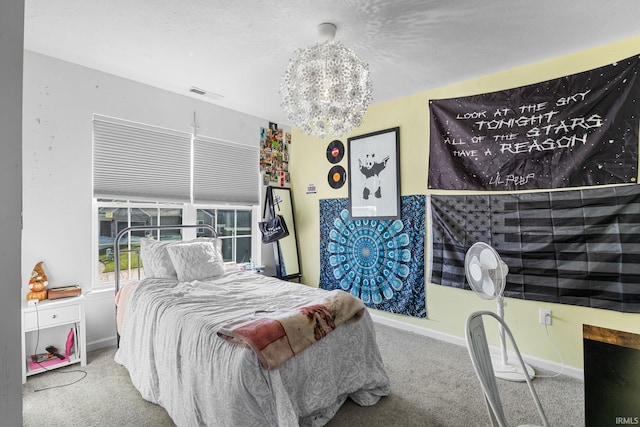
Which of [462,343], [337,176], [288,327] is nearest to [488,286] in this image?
[462,343]

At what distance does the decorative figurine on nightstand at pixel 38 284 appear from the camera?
239cm

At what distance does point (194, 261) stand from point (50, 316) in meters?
1.09

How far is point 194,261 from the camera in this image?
285cm

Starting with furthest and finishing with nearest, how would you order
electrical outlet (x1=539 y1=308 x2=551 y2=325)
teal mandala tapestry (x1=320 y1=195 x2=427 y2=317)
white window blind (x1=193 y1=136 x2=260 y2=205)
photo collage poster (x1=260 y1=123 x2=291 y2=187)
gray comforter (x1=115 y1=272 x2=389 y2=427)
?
photo collage poster (x1=260 y1=123 x2=291 y2=187), white window blind (x1=193 y1=136 x2=260 y2=205), teal mandala tapestry (x1=320 y1=195 x2=427 y2=317), electrical outlet (x1=539 y1=308 x2=551 y2=325), gray comforter (x1=115 y1=272 x2=389 y2=427)

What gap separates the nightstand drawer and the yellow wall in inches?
105

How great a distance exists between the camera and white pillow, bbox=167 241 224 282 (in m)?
2.77

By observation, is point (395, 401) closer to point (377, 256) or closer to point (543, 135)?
point (377, 256)

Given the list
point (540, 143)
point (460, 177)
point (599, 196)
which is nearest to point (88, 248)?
point (460, 177)

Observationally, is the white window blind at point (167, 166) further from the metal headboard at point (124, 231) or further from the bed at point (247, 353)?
the bed at point (247, 353)

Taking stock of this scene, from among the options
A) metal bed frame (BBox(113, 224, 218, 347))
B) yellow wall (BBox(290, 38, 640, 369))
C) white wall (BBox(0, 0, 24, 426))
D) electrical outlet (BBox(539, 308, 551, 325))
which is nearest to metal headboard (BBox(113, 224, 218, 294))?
metal bed frame (BBox(113, 224, 218, 347))

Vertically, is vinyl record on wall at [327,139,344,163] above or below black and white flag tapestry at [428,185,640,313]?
above

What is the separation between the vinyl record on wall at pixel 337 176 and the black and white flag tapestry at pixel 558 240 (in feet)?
4.39

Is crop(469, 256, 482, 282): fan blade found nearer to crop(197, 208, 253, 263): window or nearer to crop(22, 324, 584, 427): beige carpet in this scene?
crop(22, 324, 584, 427): beige carpet

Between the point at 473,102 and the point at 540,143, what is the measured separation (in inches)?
27.5
